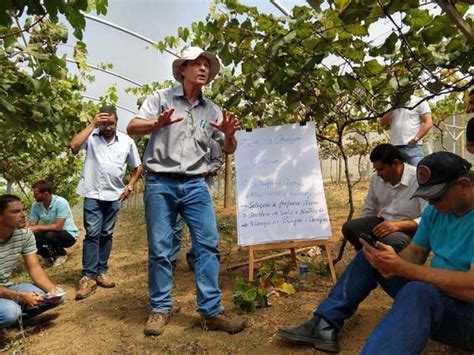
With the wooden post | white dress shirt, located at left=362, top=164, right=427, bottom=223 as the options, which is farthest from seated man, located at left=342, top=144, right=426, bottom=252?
the wooden post

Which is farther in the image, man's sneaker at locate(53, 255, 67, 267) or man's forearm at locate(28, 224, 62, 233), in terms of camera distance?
man's sneaker at locate(53, 255, 67, 267)

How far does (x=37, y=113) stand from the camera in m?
3.67

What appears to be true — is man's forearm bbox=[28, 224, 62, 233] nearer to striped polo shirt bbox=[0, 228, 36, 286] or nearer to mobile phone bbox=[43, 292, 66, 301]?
striped polo shirt bbox=[0, 228, 36, 286]

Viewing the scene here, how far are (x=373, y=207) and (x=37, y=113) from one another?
2733mm

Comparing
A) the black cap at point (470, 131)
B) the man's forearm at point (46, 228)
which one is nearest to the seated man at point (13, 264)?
the man's forearm at point (46, 228)

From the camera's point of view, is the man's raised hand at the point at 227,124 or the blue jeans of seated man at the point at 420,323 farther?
Answer: the man's raised hand at the point at 227,124

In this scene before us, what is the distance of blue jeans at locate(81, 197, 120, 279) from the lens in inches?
152

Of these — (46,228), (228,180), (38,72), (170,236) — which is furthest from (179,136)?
(228,180)

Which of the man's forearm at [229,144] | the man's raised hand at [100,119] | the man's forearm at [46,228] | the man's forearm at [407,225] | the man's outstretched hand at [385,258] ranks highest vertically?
the man's raised hand at [100,119]

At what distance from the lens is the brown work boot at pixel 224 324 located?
2.72 metres

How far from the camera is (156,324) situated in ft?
8.99

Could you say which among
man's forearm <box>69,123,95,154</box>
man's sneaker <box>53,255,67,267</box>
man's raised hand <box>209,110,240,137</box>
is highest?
man's forearm <box>69,123,95,154</box>

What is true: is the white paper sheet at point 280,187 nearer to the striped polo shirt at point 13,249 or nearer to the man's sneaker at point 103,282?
the man's sneaker at point 103,282

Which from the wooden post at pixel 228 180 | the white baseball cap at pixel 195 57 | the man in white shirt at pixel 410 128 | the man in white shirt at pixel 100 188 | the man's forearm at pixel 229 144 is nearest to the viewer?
the white baseball cap at pixel 195 57
